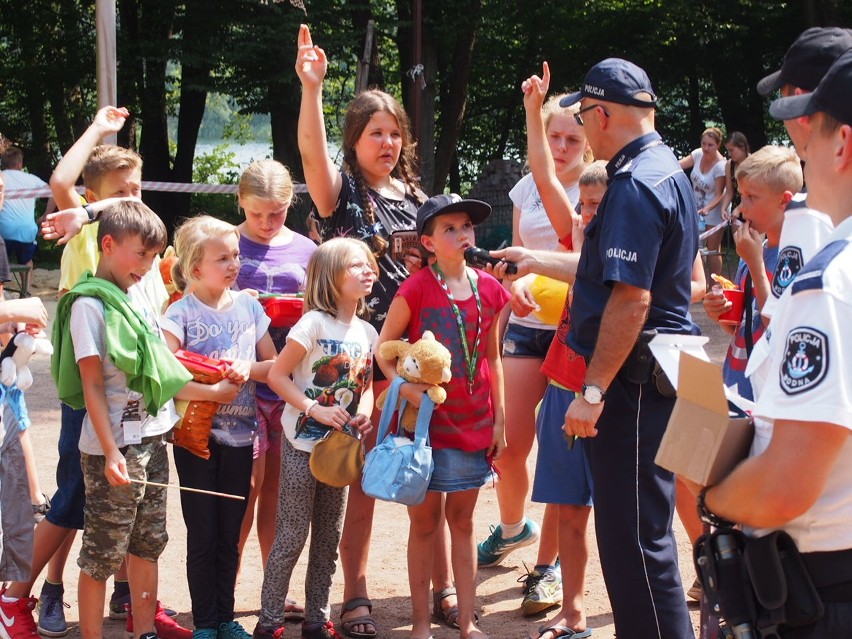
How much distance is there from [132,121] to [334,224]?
646 inches

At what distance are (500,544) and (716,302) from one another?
1.66 meters

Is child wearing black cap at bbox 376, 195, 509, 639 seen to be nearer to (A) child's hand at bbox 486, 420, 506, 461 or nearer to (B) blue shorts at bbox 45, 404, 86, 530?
(A) child's hand at bbox 486, 420, 506, 461

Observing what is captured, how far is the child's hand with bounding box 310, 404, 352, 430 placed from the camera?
4.14m

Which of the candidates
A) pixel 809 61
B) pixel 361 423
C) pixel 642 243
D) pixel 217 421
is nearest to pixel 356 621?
pixel 361 423

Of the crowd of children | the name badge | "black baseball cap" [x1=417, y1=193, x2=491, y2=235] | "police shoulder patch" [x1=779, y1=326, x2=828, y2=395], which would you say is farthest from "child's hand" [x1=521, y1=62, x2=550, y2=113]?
"police shoulder patch" [x1=779, y1=326, x2=828, y2=395]

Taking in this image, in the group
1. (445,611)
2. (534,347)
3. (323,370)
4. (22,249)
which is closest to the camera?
(323,370)

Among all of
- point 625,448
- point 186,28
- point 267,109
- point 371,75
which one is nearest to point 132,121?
point 186,28

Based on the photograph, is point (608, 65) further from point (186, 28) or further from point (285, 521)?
point (186, 28)

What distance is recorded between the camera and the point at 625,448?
3488 millimetres

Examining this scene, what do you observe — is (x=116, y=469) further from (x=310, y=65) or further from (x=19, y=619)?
(x=310, y=65)

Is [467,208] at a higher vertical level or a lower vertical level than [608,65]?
lower

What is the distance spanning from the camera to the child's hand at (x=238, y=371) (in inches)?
162

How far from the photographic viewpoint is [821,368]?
73.6 inches

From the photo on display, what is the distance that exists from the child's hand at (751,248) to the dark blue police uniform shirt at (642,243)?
0.84m
